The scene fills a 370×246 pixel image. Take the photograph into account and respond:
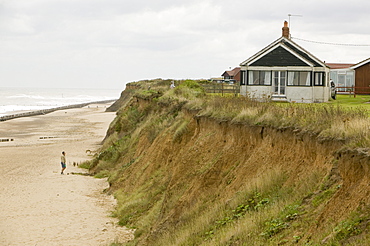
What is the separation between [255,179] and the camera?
45.8 ft

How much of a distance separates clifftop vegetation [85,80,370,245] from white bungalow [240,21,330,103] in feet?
37.8

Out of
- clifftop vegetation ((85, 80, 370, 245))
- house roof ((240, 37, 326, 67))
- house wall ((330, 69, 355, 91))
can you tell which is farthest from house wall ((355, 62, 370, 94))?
clifftop vegetation ((85, 80, 370, 245))

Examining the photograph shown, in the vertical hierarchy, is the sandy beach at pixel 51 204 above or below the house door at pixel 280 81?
below

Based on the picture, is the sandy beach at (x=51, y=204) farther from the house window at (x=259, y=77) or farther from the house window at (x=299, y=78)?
the house window at (x=299, y=78)

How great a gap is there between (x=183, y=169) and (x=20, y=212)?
8505 millimetres

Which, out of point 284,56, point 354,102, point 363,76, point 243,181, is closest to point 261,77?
point 284,56

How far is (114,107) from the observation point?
11862 cm

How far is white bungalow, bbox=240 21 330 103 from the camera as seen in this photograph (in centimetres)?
3494

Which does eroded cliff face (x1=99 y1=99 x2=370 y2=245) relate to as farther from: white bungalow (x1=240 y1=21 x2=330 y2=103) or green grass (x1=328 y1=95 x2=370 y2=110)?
white bungalow (x1=240 y1=21 x2=330 y2=103)

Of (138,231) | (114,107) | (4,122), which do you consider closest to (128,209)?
(138,231)

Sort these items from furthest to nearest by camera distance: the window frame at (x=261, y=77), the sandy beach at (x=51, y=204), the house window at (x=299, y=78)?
the window frame at (x=261, y=77), the house window at (x=299, y=78), the sandy beach at (x=51, y=204)

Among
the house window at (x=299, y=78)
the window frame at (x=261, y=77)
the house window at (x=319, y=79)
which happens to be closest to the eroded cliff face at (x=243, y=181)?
the window frame at (x=261, y=77)

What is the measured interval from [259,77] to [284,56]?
6.94 ft

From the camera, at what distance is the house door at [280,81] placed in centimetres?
3541
